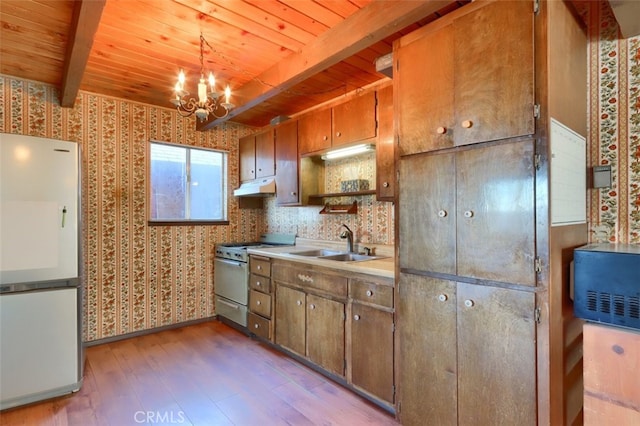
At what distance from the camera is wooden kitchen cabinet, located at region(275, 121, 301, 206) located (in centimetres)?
335

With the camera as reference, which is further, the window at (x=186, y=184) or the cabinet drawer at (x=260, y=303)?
the window at (x=186, y=184)

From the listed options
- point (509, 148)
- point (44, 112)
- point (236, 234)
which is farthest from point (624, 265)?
point (44, 112)

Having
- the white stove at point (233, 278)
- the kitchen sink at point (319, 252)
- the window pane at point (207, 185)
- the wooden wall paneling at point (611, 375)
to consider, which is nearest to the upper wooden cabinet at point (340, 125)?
the kitchen sink at point (319, 252)

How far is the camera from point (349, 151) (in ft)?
9.75

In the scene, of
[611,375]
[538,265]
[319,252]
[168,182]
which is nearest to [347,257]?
[319,252]

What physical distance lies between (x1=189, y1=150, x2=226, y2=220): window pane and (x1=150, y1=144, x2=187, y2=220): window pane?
0.12 m

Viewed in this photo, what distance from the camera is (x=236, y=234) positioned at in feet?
13.9

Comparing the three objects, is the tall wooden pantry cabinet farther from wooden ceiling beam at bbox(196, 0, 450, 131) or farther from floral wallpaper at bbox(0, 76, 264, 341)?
floral wallpaper at bbox(0, 76, 264, 341)

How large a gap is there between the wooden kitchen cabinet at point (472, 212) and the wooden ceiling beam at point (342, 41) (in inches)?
29.7

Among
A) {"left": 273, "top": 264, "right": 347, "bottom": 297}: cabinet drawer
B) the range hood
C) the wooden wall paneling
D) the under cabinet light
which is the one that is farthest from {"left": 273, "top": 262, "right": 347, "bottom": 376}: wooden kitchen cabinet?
the wooden wall paneling

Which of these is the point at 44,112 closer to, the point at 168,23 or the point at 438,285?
the point at 168,23

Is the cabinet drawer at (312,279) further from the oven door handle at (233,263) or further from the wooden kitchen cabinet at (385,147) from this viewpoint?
the wooden kitchen cabinet at (385,147)

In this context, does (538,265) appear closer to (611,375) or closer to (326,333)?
(611,375)

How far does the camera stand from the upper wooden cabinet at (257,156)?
3697 mm
